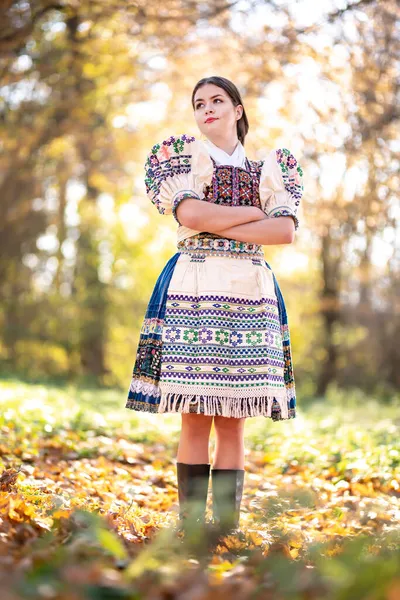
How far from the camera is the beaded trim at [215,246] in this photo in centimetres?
287

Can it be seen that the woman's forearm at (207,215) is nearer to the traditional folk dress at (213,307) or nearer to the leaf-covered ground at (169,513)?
the traditional folk dress at (213,307)

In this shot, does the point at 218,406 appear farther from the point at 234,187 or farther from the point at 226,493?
the point at 234,187

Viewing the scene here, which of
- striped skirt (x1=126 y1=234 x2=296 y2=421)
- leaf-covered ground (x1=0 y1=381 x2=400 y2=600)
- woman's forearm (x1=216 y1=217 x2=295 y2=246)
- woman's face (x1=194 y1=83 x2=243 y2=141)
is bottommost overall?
leaf-covered ground (x1=0 y1=381 x2=400 y2=600)

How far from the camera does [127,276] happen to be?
46.0 feet

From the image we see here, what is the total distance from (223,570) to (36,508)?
92 centimetres

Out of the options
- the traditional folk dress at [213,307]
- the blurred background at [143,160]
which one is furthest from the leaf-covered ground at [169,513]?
the blurred background at [143,160]

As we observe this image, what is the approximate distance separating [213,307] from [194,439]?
1.83 ft

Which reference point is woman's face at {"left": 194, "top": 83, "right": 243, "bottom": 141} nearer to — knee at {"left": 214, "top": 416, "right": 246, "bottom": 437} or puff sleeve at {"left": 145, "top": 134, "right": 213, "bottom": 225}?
puff sleeve at {"left": 145, "top": 134, "right": 213, "bottom": 225}

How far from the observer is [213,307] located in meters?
2.78

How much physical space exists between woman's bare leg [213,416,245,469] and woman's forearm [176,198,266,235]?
2.61ft

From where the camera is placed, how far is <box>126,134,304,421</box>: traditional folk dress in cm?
274

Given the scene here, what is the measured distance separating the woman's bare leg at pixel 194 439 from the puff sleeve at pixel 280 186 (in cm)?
90

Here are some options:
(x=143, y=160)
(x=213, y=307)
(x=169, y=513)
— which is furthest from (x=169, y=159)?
(x=143, y=160)

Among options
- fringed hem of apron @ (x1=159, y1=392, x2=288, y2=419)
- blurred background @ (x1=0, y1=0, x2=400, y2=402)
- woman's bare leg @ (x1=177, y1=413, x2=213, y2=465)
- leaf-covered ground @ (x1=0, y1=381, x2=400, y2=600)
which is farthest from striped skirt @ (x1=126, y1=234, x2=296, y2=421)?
blurred background @ (x1=0, y1=0, x2=400, y2=402)
